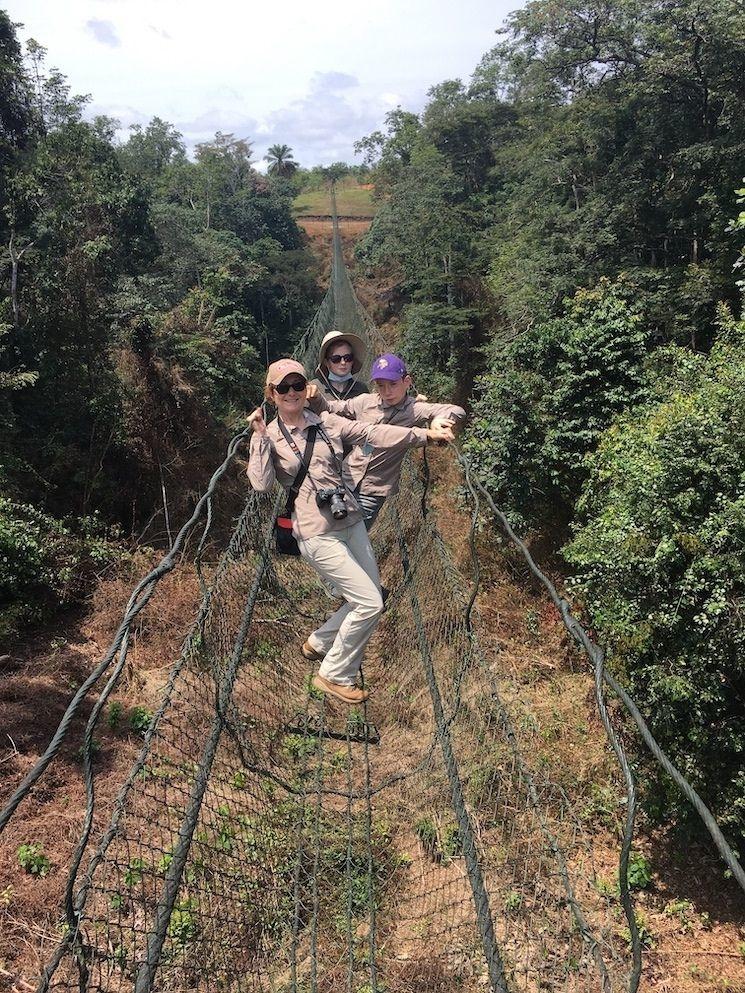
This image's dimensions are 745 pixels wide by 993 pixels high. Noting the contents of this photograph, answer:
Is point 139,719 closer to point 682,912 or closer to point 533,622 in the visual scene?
point 682,912

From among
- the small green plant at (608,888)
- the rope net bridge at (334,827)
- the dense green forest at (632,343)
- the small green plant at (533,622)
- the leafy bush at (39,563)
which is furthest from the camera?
the small green plant at (533,622)

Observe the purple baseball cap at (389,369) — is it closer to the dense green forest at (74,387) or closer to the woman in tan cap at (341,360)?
the woman in tan cap at (341,360)

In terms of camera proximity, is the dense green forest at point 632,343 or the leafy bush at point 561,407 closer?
the dense green forest at point 632,343

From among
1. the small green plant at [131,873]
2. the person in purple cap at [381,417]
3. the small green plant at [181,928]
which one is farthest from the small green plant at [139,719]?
the person in purple cap at [381,417]

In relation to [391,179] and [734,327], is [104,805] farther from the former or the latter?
[391,179]

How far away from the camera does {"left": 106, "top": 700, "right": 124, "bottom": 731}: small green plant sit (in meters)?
3.40

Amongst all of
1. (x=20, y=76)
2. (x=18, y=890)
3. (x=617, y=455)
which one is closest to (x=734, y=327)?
(x=617, y=455)

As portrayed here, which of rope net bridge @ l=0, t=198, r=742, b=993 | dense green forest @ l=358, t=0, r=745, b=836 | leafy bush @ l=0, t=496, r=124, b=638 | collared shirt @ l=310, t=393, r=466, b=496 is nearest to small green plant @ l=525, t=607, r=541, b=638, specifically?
dense green forest @ l=358, t=0, r=745, b=836

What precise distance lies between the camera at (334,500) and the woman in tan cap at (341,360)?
818 millimetres

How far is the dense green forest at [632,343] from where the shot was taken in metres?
3.18

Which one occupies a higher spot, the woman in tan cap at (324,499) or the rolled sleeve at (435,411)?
the rolled sleeve at (435,411)

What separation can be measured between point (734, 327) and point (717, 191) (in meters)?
2.77

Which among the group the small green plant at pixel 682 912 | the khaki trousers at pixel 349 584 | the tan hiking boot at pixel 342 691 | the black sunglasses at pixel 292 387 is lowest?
the small green plant at pixel 682 912

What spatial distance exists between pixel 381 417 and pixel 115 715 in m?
2.32
